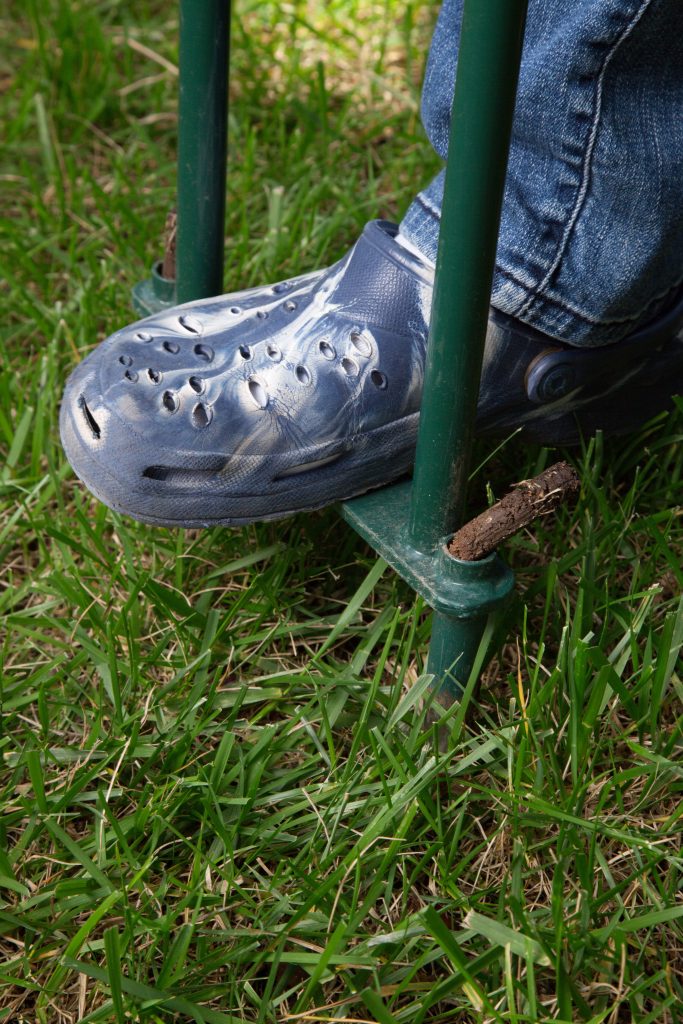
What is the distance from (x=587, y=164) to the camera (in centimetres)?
102

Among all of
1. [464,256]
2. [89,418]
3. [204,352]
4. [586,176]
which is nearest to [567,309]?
[586,176]

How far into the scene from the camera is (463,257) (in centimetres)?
89

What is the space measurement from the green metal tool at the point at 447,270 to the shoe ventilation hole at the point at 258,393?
0.43ft

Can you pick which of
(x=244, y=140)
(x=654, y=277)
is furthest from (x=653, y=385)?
(x=244, y=140)

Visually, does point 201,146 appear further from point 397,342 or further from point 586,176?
point 586,176

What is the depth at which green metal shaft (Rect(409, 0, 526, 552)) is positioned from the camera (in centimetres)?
81

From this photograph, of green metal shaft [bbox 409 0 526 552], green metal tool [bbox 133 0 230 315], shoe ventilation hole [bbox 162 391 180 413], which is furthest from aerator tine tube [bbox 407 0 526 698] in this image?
green metal tool [bbox 133 0 230 315]

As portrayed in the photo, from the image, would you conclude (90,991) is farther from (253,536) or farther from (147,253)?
(147,253)

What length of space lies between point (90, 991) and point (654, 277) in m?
0.81

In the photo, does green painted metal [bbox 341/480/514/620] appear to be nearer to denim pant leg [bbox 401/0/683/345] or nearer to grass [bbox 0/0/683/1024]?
grass [bbox 0/0/683/1024]

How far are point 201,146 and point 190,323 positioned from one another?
214 millimetres

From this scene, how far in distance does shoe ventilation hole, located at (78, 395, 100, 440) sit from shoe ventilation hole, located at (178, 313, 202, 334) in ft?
0.44

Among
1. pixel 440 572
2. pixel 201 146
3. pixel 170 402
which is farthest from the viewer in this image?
pixel 201 146

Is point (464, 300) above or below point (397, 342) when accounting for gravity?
above
